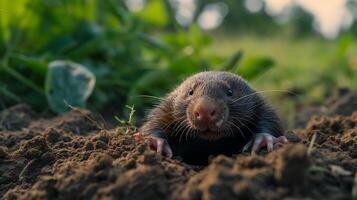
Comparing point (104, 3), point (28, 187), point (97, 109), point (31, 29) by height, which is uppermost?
point (104, 3)

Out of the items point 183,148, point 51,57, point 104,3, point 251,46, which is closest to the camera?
point 183,148

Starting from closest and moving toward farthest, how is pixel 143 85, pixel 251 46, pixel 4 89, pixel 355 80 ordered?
1. pixel 4 89
2. pixel 143 85
3. pixel 355 80
4. pixel 251 46

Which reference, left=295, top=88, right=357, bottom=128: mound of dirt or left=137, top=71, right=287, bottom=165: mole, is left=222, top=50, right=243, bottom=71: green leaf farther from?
left=137, top=71, right=287, bottom=165: mole

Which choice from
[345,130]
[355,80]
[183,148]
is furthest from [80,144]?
[355,80]

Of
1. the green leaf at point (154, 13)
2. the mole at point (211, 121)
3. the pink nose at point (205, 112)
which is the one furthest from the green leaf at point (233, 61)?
the pink nose at point (205, 112)

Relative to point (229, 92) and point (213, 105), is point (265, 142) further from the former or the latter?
point (229, 92)

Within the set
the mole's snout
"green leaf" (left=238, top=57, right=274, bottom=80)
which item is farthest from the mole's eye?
"green leaf" (left=238, top=57, right=274, bottom=80)

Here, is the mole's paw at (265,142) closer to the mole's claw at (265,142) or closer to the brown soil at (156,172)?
the mole's claw at (265,142)

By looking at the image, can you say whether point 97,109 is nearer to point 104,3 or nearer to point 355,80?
point 104,3
